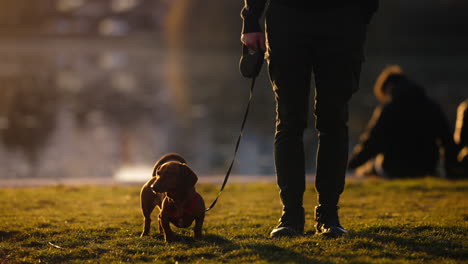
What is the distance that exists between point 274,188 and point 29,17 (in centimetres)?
8049

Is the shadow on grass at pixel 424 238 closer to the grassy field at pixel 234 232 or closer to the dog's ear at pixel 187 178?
the grassy field at pixel 234 232

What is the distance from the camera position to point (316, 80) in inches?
177

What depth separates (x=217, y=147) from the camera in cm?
1700

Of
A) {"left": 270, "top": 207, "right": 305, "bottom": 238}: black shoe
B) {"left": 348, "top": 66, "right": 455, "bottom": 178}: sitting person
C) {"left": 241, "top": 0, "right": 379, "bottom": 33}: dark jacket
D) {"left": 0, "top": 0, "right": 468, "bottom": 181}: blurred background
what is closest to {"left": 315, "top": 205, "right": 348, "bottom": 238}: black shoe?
{"left": 270, "top": 207, "right": 305, "bottom": 238}: black shoe

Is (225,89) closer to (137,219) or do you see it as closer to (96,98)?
(96,98)

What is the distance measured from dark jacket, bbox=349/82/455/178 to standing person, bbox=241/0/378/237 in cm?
535

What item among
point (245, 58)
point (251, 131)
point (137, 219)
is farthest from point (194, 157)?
point (245, 58)

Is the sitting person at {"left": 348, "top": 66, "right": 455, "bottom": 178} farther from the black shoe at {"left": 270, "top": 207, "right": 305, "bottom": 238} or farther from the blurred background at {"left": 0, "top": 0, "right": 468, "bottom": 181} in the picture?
the black shoe at {"left": 270, "top": 207, "right": 305, "bottom": 238}

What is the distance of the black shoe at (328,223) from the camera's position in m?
4.55

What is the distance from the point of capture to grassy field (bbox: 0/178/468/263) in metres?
4.20

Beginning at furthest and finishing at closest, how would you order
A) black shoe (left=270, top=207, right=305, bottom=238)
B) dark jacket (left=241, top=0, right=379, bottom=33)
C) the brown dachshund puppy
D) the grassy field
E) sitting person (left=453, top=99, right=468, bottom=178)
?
sitting person (left=453, top=99, right=468, bottom=178)
black shoe (left=270, top=207, right=305, bottom=238)
the brown dachshund puppy
dark jacket (left=241, top=0, right=379, bottom=33)
the grassy field

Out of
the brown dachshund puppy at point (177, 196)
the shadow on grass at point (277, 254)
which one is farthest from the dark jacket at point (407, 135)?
the shadow on grass at point (277, 254)

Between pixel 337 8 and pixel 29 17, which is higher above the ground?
pixel 29 17

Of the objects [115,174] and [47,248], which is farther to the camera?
[115,174]
